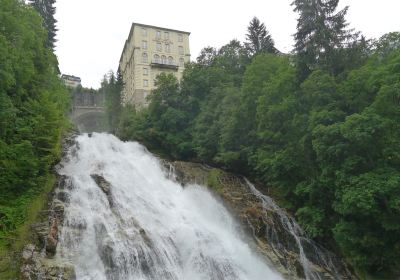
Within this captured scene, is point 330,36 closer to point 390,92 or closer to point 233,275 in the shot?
point 390,92

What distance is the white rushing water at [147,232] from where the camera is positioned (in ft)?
51.8

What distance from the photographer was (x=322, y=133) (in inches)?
763

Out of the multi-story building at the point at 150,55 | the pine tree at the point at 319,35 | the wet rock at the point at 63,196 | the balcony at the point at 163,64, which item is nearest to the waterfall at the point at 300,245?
the pine tree at the point at 319,35

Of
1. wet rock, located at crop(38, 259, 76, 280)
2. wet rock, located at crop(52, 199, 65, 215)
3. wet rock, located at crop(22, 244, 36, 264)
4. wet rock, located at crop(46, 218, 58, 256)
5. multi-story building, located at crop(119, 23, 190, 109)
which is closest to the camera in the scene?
wet rock, located at crop(38, 259, 76, 280)

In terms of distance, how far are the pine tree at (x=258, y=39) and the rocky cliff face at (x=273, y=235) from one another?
18255 millimetres

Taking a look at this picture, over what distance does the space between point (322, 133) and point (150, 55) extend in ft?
155

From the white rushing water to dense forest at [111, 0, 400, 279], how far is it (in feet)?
14.3

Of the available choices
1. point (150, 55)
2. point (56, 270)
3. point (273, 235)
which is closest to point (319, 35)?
point (273, 235)

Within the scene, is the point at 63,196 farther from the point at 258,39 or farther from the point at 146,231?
the point at 258,39

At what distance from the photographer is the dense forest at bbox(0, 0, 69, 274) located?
17.4 m

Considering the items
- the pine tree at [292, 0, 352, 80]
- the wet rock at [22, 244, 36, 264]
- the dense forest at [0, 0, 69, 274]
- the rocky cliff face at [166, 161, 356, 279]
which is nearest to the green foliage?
the dense forest at [0, 0, 69, 274]

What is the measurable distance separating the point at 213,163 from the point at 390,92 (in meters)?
16.6

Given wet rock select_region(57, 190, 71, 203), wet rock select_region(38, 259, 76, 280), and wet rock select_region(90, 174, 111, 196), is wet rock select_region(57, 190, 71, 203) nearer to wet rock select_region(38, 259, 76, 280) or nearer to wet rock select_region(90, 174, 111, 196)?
wet rock select_region(90, 174, 111, 196)

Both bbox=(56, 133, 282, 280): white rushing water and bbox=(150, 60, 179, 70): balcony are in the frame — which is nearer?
bbox=(56, 133, 282, 280): white rushing water
